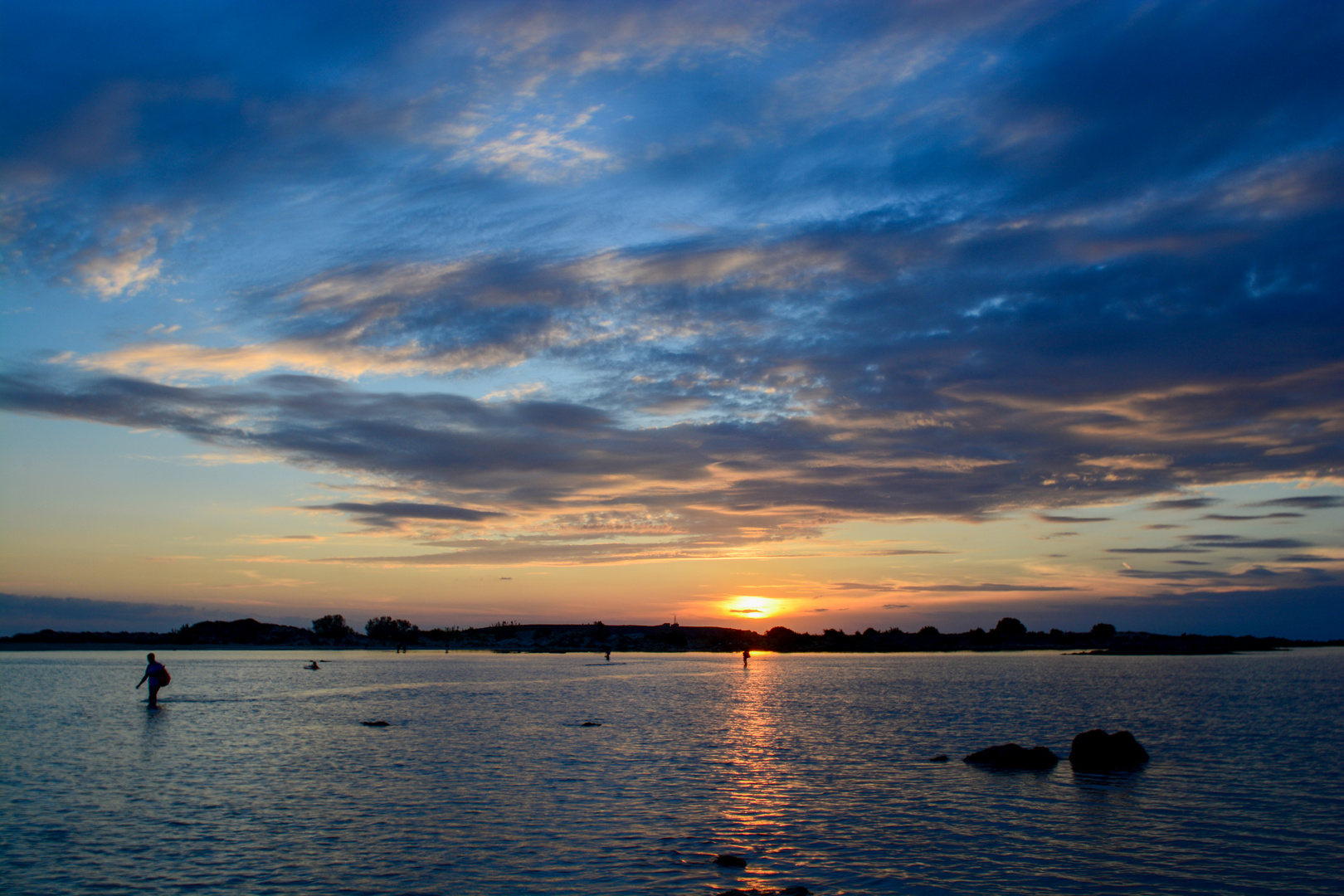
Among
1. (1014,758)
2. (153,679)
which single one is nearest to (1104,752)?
(1014,758)

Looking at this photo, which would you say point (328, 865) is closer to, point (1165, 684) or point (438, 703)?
point (438, 703)

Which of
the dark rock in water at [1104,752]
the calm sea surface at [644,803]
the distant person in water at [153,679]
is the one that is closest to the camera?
the calm sea surface at [644,803]

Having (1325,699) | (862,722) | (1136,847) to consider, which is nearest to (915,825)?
(1136,847)

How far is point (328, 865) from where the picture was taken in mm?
22203

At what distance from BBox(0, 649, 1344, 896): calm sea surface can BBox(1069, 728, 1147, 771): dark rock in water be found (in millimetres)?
1540

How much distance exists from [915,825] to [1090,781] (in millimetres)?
12904

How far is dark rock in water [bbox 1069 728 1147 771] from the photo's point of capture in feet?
128

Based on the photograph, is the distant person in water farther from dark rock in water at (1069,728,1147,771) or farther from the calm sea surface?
dark rock in water at (1069,728,1147,771)

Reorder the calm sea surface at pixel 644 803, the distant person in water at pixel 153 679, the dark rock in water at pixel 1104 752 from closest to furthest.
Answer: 1. the calm sea surface at pixel 644 803
2. the dark rock in water at pixel 1104 752
3. the distant person in water at pixel 153 679

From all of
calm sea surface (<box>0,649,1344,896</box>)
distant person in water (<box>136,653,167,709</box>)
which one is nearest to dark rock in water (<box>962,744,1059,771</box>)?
calm sea surface (<box>0,649,1344,896</box>)

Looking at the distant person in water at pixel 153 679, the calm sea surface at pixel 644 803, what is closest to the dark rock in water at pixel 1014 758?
the calm sea surface at pixel 644 803

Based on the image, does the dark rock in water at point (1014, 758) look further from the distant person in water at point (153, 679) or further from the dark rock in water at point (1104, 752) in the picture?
the distant person in water at point (153, 679)

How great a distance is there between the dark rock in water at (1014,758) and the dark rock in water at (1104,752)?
124 cm

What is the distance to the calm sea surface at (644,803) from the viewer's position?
21.8m
